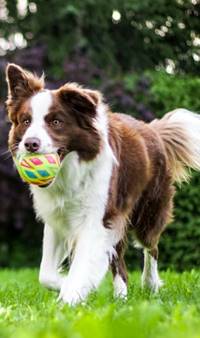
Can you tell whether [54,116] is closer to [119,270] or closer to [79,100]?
[79,100]

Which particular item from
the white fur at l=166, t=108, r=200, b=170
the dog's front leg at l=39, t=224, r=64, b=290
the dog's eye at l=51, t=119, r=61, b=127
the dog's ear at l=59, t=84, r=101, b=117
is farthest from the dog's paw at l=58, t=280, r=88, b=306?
the white fur at l=166, t=108, r=200, b=170

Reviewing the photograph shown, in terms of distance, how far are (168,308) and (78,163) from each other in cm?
169

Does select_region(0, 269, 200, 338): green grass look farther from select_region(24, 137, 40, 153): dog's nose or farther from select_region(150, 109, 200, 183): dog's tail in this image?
select_region(150, 109, 200, 183): dog's tail

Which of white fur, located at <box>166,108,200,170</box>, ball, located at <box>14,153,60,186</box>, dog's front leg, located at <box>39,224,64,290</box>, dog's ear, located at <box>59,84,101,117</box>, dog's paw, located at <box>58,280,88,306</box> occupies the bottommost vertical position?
dog's front leg, located at <box>39,224,64,290</box>

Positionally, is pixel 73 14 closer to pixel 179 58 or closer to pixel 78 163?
pixel 179 58

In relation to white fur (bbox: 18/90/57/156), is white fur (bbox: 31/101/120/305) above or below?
below

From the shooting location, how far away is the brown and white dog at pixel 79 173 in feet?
17.7

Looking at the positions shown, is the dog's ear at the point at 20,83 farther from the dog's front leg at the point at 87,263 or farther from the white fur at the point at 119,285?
the white fur at the point at 119,285

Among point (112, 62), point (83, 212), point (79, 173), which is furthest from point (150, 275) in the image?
point (112, 62)

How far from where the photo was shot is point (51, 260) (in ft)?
19.3

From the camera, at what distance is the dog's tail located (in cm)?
700

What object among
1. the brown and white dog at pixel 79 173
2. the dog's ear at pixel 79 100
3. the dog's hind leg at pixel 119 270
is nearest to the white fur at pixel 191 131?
the brown and white dog at pixel 79 173

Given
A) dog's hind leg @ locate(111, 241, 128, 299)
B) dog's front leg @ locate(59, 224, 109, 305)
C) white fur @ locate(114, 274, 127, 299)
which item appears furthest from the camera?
dog's hind leg @ locate(111, 241, 128, 299)

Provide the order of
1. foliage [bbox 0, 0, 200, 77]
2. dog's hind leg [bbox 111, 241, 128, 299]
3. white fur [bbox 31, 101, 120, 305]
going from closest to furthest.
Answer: white fur [bbox 31, 101, 120, 305], dog's hind leg [bbox 111, 241, 128, 299], foliage [bbox 0, 0, 200, 77]
